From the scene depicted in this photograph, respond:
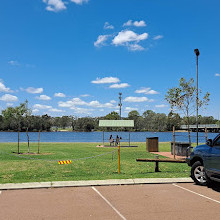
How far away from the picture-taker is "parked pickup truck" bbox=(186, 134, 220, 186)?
8.82 meters

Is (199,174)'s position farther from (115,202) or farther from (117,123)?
(117,123)

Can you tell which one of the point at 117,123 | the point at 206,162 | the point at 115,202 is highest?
the point at 117,123

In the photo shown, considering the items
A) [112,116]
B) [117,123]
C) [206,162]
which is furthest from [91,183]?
[112,116]

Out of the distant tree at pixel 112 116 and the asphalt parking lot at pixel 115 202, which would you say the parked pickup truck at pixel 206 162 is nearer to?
the asphalt parking lot at pixel 115 202

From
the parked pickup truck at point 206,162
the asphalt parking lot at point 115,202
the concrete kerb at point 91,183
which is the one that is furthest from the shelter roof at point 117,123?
the asphalt parking lot at point 115,202

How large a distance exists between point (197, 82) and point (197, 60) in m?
1.48

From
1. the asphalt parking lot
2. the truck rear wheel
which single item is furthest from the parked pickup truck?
the asphalt parking lot

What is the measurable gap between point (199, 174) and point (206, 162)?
64 centimetres

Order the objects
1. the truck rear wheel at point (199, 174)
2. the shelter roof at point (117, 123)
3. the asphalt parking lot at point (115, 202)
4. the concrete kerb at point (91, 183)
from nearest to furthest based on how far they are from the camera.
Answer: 1. the asphalt parking lot at point (115, 202)
2. the concrete kerb at point (91, 183)
3. the truck rear wheel at point (199, 174)
4. the shelter roof at point (117, 123)

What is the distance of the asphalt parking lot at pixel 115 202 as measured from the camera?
6254 mm

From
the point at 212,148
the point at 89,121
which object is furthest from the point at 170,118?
the point at 89,121

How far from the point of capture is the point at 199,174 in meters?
9.70

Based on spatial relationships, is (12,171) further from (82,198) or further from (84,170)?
(82,198)

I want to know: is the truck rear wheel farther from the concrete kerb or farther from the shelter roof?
the shelter roof
